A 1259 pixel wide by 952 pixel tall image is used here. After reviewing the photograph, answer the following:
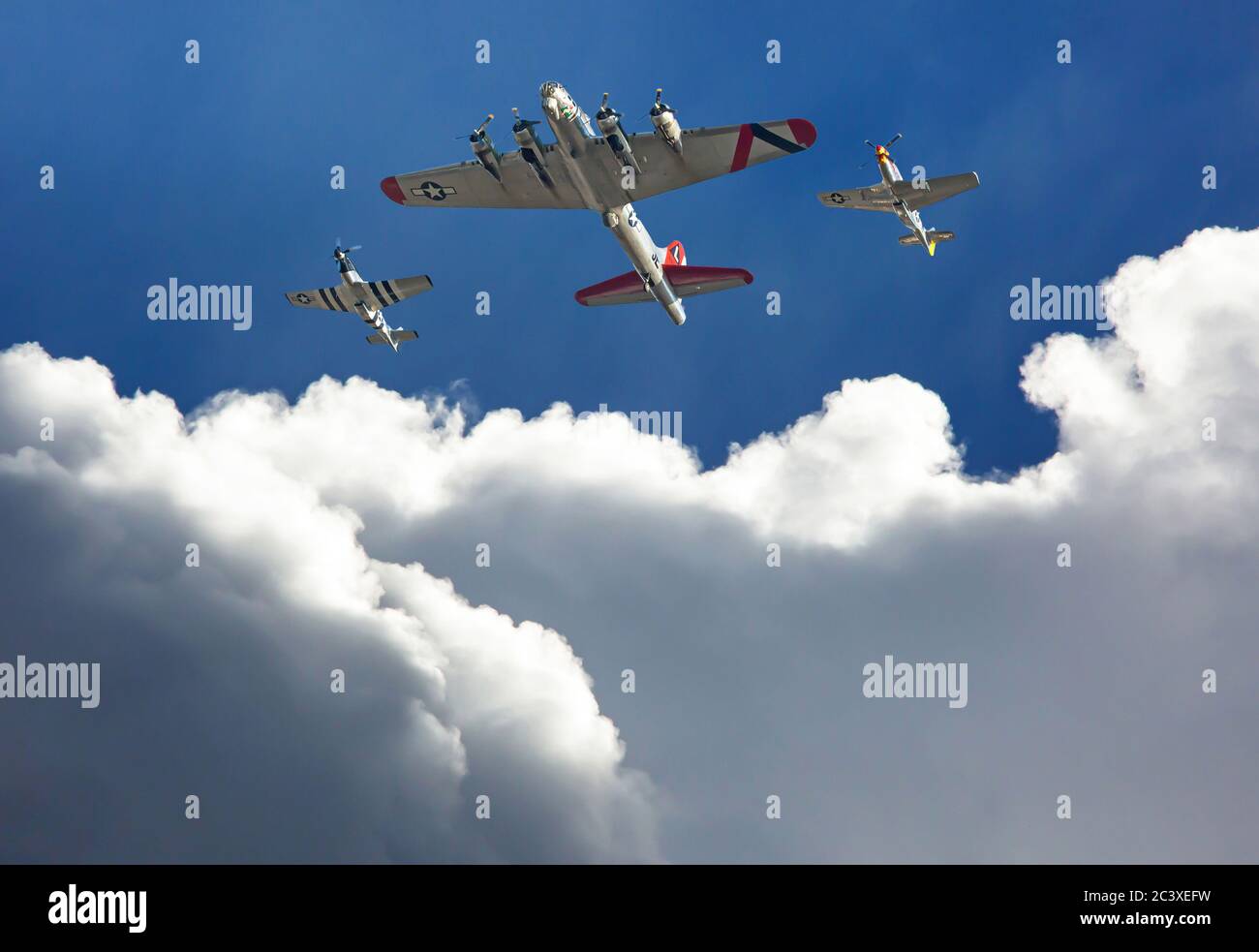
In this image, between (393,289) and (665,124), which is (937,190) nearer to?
(665,124)

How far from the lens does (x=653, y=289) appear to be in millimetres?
82188

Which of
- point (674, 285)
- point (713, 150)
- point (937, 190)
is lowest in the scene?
point (674, 285)

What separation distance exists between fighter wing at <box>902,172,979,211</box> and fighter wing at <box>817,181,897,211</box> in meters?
1.74

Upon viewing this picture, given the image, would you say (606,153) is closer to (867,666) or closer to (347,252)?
(347,252)

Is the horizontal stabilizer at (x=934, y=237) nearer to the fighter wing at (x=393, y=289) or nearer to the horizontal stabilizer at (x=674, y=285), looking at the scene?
the horizontal stabilizer at (x=674, y=285)

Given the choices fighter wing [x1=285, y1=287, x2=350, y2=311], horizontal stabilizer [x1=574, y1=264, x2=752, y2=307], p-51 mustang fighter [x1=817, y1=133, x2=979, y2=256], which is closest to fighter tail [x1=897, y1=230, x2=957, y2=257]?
p-51 mustang fighter [x1=817, y1=133, x2=979, y2=256]

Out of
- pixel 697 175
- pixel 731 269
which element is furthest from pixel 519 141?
pixel 731 269

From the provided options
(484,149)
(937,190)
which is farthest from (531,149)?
(937,190)

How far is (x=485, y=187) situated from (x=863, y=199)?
3154cm

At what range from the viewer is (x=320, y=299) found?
9069cm

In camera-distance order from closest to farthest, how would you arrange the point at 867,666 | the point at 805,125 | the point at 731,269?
1. the point at 805,125
2. the point at 731,269
3. the point at 867,666

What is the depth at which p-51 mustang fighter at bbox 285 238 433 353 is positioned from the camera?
87.8 m
